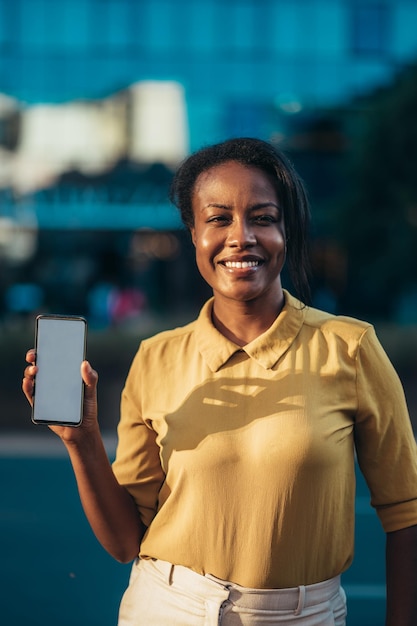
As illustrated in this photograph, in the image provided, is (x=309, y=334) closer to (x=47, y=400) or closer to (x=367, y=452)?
(x=367, y=452)

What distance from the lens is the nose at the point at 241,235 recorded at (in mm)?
1943

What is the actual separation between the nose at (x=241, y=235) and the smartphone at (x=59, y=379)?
355 millimetres

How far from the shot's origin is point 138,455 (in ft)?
6.75

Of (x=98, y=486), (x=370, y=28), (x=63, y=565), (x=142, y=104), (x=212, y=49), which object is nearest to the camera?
(x=98, y=486)

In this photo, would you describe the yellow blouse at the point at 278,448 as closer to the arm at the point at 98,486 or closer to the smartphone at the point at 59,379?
the arm at the point at 98,486

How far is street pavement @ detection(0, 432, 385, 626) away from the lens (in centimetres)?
504

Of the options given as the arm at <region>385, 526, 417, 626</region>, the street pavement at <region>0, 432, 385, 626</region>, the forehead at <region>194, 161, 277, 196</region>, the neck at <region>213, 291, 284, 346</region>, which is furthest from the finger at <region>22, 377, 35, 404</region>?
the street pavement at <region>0, 432, 385, 626</region>

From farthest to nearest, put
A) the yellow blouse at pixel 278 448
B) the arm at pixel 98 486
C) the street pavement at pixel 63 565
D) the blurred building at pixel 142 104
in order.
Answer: the blurred building at pixel 142 104 → the street pavement at pixel 63 565 → the arm at pixel 98 486 → the yellow blouse at pixel 278 448

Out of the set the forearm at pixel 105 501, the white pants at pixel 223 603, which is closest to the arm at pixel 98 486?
the forearm at pixel 105 501

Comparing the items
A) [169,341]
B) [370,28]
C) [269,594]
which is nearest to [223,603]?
[269,594]

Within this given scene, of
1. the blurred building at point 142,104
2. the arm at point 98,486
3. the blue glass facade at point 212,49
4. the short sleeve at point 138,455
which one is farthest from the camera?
the blurred building at point 142,104

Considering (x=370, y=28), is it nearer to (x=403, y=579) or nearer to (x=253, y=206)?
(x=253, y=206)

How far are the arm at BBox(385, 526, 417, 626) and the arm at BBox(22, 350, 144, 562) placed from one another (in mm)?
550

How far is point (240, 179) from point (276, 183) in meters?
0.08
